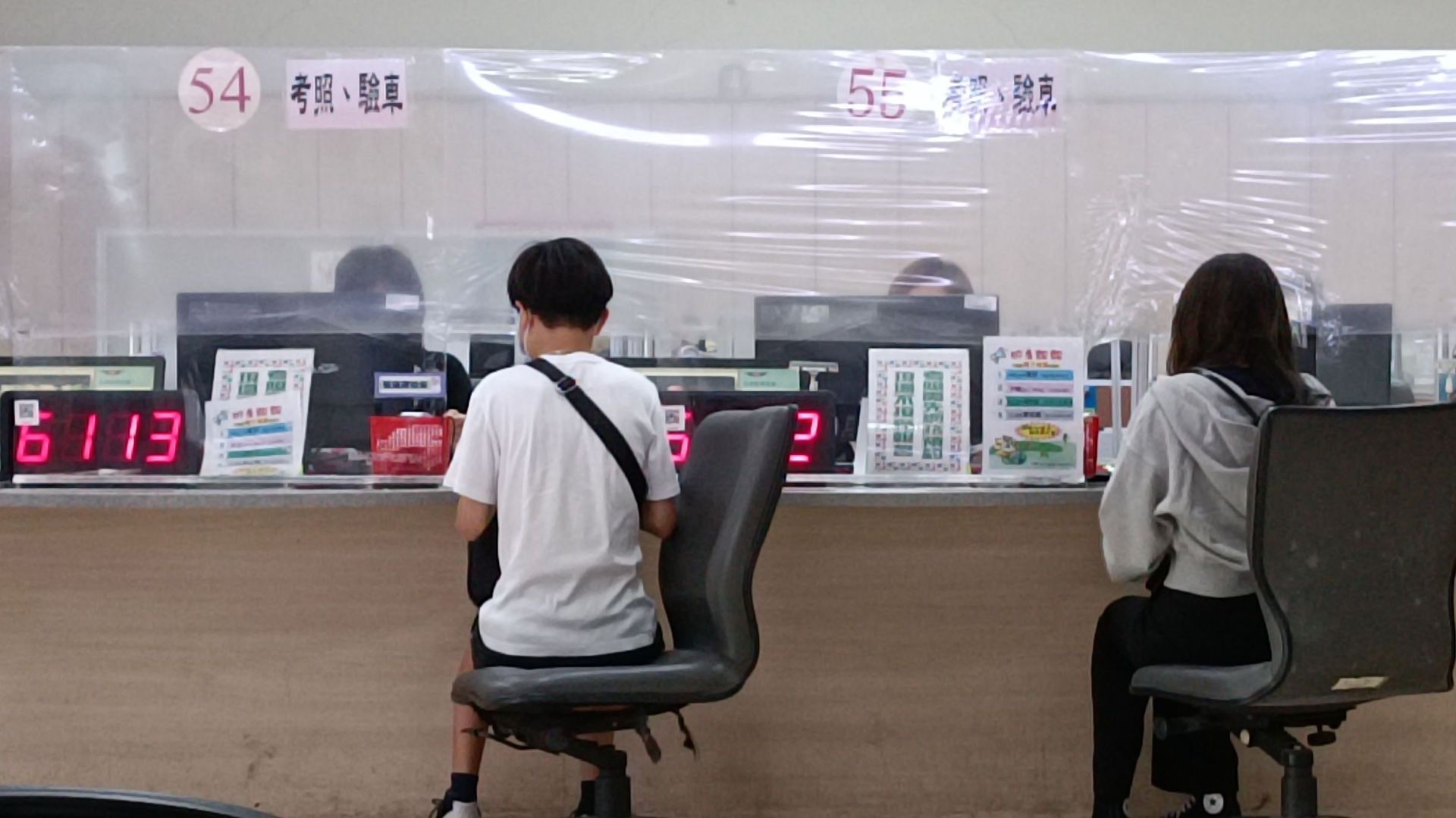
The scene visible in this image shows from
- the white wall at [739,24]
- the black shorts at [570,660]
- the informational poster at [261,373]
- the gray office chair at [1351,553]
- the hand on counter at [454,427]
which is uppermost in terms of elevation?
the white wall at [739,24]

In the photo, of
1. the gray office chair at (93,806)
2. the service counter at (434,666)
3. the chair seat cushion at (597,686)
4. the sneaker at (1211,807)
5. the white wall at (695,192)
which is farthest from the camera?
the white wall at (695,192)

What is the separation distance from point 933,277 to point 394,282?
1237 mm

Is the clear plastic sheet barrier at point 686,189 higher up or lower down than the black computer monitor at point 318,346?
higher up

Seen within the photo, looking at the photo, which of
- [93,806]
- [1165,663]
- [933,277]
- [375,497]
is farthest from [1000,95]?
[93,806]

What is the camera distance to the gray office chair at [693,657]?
178 cm

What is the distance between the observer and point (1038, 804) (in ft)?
8.11

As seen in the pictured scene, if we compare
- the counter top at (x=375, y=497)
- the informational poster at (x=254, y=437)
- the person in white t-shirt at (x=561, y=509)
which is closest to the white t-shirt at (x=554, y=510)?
the person in white t-shirt at (x=561, y=509)

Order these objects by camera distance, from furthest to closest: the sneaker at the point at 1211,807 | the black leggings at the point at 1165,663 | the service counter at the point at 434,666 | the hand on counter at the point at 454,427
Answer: the hand on counter at the point at 454,427 → the service counter at the point at 434,666 → the sneaker at the point at 1211,807 → the black leggings at the point at 1165,663

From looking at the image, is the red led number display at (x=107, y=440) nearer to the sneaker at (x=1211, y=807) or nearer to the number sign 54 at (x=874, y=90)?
the number sign 54 at (x=874, y=90)

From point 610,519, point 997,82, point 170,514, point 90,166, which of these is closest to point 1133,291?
point 997,82

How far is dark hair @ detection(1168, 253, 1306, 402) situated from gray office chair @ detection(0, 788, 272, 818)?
172 cm

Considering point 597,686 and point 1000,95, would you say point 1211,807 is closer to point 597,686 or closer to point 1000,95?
point 597,686

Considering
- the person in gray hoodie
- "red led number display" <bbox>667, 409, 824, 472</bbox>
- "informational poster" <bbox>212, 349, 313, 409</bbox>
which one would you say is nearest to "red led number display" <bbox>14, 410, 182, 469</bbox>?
"informational poster" <bbox>212, 349, 313, 409</bbox>

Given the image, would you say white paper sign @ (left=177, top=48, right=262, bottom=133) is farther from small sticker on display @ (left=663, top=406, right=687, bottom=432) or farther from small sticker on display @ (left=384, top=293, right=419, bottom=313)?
small sticker on display @ (left=663, top=406, right=687, bottom=432)
